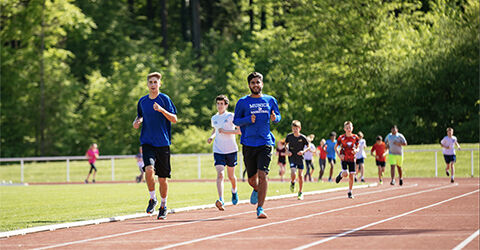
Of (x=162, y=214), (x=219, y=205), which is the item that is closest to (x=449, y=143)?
(x=219, y=205)

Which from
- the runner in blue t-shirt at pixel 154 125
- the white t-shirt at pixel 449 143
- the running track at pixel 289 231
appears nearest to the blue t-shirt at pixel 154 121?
the runner in blue t-shirt at pixel 154 125

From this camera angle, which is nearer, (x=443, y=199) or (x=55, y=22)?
(x=443, y=199)

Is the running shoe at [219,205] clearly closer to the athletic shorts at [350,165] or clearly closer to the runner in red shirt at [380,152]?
the athletic shorts at [350,165]

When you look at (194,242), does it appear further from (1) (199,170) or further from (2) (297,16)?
(2) (297,16)

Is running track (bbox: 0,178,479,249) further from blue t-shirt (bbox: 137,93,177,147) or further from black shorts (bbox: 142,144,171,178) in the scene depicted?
blue t-shirt (bbox: 137,93,177,147)

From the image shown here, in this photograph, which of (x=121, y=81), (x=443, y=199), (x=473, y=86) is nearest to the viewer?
(x=443, y=199)

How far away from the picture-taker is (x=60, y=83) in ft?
176

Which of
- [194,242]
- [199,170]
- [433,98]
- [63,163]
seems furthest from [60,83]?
[194,242]

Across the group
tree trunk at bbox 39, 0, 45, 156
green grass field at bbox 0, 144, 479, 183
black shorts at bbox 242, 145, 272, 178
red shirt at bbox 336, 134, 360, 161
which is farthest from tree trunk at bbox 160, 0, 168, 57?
black shorts at bbox 242, 145, 272, 178

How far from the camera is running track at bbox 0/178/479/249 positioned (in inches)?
365

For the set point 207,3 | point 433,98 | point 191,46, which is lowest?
point 433,98

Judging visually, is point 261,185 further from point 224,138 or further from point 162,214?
point 224,138

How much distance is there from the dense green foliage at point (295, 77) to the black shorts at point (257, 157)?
124 ft

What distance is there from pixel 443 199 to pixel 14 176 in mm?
28719
